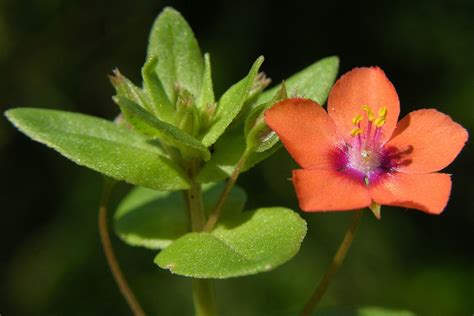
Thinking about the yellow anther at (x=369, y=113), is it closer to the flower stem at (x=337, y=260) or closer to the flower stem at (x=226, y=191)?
the flower stem at (x=337, y=260)

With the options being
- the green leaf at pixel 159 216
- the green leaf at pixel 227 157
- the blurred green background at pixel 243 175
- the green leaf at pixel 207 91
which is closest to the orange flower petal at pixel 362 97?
the green leaf at pixel 227 157

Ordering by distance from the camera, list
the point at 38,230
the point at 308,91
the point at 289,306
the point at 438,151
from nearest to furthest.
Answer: the point at 438,151 → the point at 308,91 → the point at 289,306 → the point at 38,230

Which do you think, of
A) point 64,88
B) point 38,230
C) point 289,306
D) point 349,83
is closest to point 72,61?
point 64,88

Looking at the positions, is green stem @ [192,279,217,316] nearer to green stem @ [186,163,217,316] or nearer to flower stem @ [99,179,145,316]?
green stem @ [186,163,217,316]

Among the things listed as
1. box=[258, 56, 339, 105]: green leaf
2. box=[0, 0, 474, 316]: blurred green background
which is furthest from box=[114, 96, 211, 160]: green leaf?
box=[0, 0, 474, 316]: blurred green background

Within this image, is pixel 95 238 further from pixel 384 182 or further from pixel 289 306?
pixel 384 182

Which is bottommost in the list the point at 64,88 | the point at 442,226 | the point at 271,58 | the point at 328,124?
the point at 442,226

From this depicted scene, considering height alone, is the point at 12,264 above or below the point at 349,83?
below
